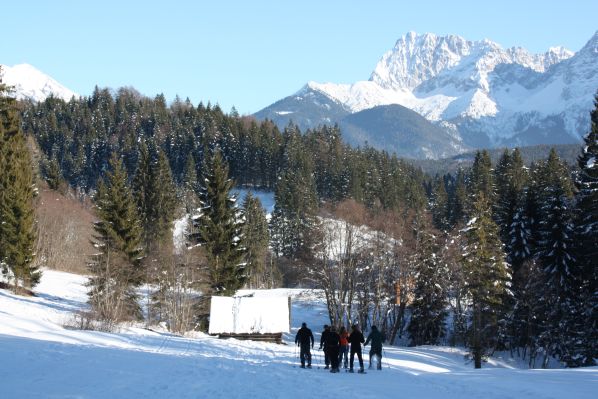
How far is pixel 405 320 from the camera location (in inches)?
2115

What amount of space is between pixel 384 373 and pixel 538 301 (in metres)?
25.1

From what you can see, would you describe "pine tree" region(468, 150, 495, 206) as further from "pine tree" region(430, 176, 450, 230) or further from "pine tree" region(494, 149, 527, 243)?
"pine tree" region(430, 176, 450, 230)

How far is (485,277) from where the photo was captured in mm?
41312

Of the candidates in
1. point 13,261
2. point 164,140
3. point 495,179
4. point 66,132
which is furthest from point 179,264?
point 66,132

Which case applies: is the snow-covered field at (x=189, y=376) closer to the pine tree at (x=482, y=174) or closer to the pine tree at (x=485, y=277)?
the pine tree at (x=485, y=277)

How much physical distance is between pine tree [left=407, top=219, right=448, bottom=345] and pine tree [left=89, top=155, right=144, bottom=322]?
71.4ft

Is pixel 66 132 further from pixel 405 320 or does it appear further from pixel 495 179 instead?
pixel 405 320

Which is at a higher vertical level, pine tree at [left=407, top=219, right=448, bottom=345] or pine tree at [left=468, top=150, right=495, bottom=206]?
pine tree at [left=468, top=150, right=495, bottom=206]

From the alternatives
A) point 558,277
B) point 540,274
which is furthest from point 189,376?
point 540,274

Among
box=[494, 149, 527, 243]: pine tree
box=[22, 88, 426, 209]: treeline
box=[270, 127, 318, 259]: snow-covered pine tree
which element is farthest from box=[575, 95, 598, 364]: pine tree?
box=[22, 88, 426, 209]: treeline

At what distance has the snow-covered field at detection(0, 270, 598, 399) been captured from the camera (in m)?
14.9

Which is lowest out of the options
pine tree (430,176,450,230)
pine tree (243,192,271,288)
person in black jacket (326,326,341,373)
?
person in black jacket (326,326,341,373)

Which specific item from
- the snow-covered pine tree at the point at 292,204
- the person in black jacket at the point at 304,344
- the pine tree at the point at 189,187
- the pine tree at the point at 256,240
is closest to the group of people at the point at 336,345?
the person in black jacket at the point at 304,344

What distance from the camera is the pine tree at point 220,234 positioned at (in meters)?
42.8
